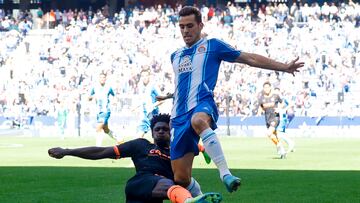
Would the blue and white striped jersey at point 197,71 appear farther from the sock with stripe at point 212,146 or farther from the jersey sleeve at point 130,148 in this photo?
the jersey sleeve at point 130,148

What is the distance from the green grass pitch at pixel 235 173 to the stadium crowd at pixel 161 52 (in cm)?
1575

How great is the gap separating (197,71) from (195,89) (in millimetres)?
203

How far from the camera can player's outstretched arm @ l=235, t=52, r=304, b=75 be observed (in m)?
10.4

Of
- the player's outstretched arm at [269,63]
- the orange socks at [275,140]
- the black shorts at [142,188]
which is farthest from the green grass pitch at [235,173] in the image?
the black shorts at [142,188]

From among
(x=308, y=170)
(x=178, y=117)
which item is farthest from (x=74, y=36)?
(x=178, y=117)

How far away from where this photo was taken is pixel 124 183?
1745 cm

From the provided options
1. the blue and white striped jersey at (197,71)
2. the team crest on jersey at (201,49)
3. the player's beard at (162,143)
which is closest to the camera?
the player's beard at (162,143)

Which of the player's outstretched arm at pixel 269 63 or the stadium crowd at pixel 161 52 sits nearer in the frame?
the player's outstretched arm at pixel 269 63

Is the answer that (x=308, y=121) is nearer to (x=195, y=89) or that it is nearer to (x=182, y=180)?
(x=195, y=89)

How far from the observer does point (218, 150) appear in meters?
10.3

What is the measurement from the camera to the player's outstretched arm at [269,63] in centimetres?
1038

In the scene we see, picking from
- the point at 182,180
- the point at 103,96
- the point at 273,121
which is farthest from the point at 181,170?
the point at 273,121

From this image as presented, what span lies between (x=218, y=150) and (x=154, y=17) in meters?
44.8

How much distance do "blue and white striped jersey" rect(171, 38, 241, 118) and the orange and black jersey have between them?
0.63 metres
